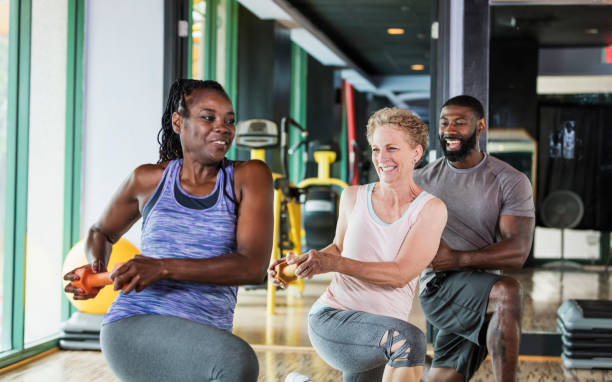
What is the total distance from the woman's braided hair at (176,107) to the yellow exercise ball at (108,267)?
1770mm

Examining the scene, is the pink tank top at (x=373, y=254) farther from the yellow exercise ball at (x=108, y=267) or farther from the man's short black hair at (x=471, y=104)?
the yellow exercise ball at (x=108, y=267)

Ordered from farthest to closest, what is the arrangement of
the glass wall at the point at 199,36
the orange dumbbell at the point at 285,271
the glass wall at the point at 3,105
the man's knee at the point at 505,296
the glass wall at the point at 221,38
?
1. the glass wall at the point at 221,38
2. the glass wall at the point at 199,36
3. the glass wall at the point at 3,105
4. the man's knee at the point at 505,296
5. the orange dumbbell at the point at 285,271

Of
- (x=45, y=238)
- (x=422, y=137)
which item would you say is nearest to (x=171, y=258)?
(x=422, y=137)

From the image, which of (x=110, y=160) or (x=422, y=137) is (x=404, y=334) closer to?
(x=422, y=137)

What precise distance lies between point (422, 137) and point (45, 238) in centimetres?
259

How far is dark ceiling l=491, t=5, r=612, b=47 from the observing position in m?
3.99

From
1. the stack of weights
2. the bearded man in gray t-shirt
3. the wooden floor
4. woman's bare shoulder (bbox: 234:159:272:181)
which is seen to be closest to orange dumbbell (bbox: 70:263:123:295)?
woman's bare shoulder (bbox: 234:159:272:181)

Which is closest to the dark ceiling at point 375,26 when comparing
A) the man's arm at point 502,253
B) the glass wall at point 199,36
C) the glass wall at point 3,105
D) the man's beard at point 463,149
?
the glass wall at point 199,36

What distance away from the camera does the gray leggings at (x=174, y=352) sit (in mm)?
1535

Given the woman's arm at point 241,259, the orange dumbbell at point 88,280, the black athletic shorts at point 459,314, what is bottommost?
the black athletic shorts at point 459,314

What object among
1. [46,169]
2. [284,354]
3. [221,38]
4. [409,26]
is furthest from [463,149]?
[409,26]

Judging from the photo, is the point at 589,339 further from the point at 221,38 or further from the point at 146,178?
the point at 221,38

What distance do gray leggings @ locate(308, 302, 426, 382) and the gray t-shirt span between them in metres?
0.78

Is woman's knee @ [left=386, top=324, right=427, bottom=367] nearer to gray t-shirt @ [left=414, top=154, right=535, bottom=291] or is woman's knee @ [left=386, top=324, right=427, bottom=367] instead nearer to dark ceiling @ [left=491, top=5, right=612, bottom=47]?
gray t-shirt @ [left=414, top=154, right=535, bottom=291]
